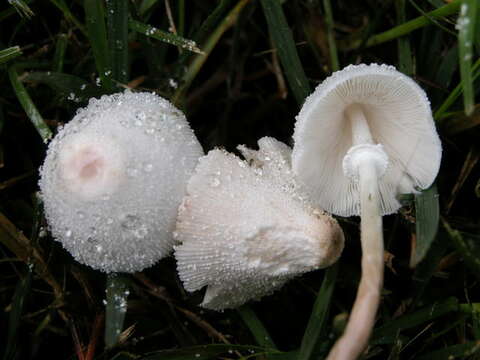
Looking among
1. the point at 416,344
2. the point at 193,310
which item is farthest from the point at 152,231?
the point at 416,344

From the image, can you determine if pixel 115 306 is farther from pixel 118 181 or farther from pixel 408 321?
pixel 408 321

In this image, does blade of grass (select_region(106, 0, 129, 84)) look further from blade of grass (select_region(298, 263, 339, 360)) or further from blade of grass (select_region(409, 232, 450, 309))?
blade of grass (select_region(409, 232, 450, 309))

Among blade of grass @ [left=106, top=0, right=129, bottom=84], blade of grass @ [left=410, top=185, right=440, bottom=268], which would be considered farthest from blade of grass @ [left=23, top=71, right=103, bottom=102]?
blade of grass @ [left=410, top=185, right=440, bottom=268]

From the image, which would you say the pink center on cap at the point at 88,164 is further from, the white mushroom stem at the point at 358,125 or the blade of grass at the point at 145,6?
the white mushroom stem at the point at 358,125

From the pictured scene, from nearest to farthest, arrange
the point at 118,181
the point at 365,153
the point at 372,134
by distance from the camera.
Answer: the point at 118,181 → the point at 365,153 → the point at 372,134

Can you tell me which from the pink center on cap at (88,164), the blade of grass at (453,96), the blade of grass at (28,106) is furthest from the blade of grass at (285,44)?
the blade of grass at (28,106)

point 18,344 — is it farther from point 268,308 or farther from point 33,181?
point 268,308

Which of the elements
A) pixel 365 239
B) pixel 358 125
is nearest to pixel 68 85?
pixel 358 125
